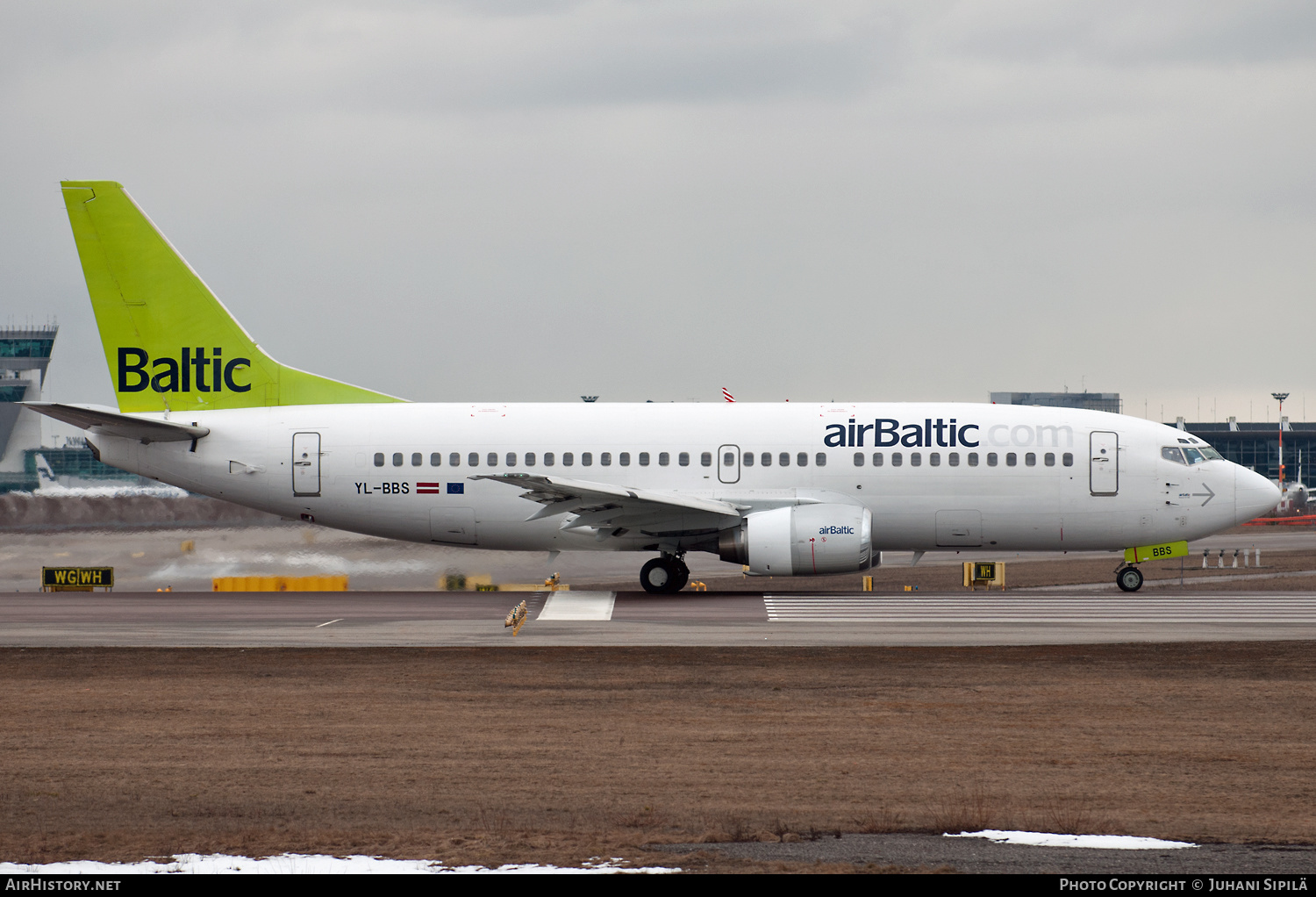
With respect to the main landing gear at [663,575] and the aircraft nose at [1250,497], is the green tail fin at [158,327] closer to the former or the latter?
the main landing gear at [663,575]

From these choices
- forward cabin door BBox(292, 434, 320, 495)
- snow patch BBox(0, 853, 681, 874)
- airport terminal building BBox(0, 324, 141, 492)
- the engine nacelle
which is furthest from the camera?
airport terminal building BBox(0, 324, 141, 492)

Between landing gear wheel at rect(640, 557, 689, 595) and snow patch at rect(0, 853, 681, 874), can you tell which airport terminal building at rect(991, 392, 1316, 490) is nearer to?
landing gear wheel at rect(640, 557, 689, 595)

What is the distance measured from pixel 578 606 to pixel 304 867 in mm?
18912

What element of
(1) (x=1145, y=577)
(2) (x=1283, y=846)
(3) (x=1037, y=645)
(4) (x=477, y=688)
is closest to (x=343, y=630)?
(4) (x=477, y=688)

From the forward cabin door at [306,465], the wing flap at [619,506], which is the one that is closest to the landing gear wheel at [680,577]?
the wing flap at [619,506]

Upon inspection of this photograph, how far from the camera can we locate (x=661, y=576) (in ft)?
104

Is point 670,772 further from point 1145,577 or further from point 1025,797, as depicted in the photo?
point 1145,577

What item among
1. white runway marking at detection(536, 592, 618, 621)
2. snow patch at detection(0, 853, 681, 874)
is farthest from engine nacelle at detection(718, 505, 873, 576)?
snow patch at detection(0, 853, 681, 874)

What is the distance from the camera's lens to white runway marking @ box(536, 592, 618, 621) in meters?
25.6

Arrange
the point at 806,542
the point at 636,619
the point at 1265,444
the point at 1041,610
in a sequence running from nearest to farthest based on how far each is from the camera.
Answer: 1. the point at 636,619
2. the point at 1041,610
3. the point at 806,542
4. the point at 1265,444

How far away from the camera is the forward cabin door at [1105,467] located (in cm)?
3131

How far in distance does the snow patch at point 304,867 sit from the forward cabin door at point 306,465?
23.3 m

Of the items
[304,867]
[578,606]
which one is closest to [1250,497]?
[578,606]

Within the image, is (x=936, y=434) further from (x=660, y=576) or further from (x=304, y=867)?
(x=304, y=867)
